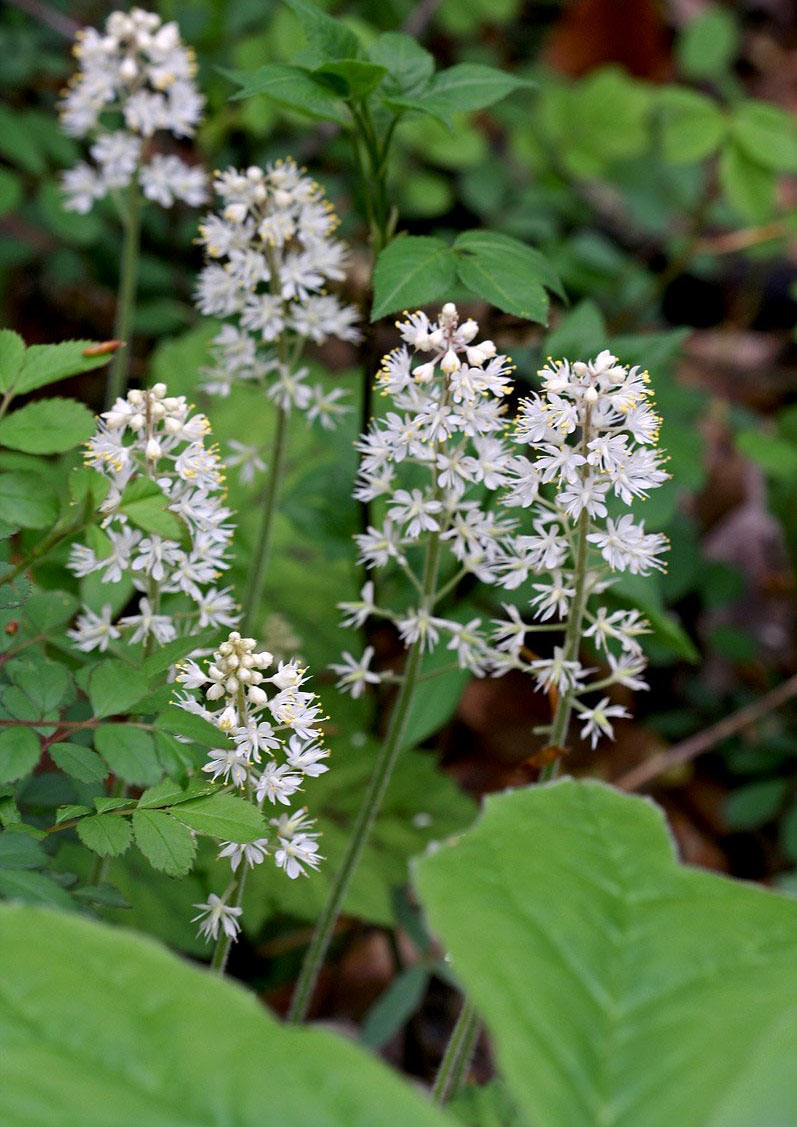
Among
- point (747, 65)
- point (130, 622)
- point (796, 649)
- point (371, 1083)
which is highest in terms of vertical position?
point (747, 65)

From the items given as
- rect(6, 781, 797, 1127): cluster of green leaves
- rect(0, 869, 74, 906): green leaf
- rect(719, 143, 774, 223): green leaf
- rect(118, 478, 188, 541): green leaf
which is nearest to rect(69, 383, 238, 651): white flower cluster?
rect(118, 478, 188, 541): green leaf

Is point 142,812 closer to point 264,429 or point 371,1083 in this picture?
point 371,1083

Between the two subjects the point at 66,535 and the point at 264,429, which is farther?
the point at 264,429

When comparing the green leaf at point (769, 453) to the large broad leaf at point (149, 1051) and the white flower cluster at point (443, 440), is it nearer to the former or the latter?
the white flower cluster at point (443, 440)

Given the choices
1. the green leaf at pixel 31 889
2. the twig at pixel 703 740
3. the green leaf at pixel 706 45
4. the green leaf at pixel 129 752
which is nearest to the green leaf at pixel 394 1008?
the twig at pixel 703 740

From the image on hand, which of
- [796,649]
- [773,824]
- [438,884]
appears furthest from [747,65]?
[438,884]

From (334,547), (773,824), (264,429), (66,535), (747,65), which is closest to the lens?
(66,535)

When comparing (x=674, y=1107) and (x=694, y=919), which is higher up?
(x=694, y=919)
